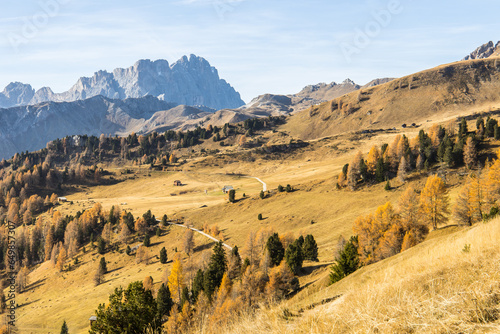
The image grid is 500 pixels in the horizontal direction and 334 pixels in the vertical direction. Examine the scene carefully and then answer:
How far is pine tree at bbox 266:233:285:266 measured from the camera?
2516 inches

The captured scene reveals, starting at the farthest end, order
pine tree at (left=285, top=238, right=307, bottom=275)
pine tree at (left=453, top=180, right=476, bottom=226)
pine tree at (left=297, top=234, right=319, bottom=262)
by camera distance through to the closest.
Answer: pine tree at (left=297, top=234, right=319, bottom=262) → pine tree at (left=285, top=238, right=307, bottom=275) → pine tree at (left=453, top=180, right=476, bottom=226)

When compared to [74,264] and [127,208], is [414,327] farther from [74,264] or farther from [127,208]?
[127,208]

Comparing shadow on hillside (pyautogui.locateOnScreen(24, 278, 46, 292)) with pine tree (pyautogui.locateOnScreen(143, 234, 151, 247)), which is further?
shadow on hillside (pyautogui.locateOnScreen(24, 278, 46, 292))

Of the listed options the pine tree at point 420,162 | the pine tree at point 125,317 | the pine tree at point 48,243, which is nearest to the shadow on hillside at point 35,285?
the pine tree at point 48,243

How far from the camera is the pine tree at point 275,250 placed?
6391 centimetres

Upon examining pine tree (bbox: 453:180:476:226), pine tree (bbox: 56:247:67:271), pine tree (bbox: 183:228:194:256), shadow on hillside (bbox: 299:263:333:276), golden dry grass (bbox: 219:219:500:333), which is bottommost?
pine tree (bbox: 56:247:67:271)

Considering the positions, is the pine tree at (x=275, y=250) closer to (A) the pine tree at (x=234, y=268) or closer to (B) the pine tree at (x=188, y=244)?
(A) the pine tree at (x=234, y=268)

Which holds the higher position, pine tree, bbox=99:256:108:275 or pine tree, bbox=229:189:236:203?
pine tree, bbox=229:189:236:203

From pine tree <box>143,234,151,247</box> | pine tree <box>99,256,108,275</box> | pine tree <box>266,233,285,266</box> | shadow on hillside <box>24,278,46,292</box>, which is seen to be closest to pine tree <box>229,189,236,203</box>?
pine tree <box>143,234,151,247</box>

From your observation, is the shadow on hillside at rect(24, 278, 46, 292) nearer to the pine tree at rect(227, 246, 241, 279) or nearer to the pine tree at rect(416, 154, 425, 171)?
the pine tree at rect(227, 246, 241, 279)

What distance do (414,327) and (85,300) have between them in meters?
100

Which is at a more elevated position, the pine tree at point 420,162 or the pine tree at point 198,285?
the pine tree at point 420,162

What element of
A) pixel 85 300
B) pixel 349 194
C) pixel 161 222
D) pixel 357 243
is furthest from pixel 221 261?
pixel 161 222

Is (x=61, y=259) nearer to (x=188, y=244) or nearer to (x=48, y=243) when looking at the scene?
(x=48, y=243)
